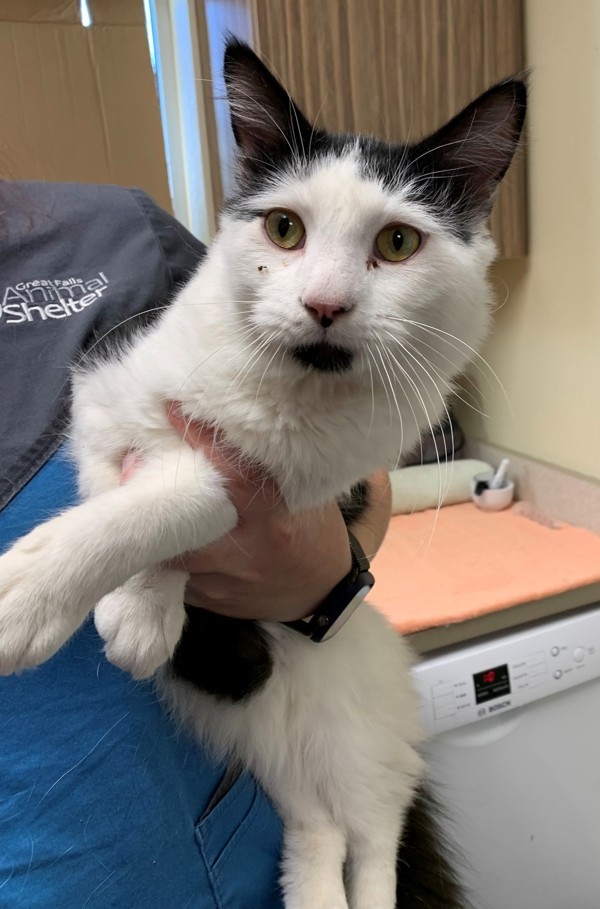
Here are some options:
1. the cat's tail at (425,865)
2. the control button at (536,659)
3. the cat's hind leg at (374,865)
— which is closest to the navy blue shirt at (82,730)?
the cat's hind leg at (374,865)

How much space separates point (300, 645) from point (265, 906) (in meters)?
0.31

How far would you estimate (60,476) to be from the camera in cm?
77

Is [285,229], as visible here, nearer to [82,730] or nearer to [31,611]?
[31,611]

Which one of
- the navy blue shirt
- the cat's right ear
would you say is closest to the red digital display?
the navy blue shirt

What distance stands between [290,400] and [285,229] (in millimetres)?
187

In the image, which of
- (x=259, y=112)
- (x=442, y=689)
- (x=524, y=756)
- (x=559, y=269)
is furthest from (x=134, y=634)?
(x=559, y=269)

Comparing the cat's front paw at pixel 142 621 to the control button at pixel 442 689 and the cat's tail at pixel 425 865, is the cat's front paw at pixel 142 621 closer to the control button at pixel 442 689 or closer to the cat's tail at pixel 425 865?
the cat's tail at pixel 425 865

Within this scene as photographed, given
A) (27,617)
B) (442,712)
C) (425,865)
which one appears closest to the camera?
(27,617)

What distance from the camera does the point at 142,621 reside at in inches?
26.1

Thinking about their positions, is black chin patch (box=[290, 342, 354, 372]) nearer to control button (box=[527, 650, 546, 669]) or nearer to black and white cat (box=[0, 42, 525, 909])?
black and white cat (box=[0, 42, 525, 909])

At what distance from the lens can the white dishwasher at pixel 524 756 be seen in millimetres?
1459

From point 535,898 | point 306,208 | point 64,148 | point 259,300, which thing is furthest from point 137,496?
point 535,898

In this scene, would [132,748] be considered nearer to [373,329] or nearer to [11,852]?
[11,852]

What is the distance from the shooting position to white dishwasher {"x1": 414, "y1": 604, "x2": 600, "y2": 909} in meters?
1.46
